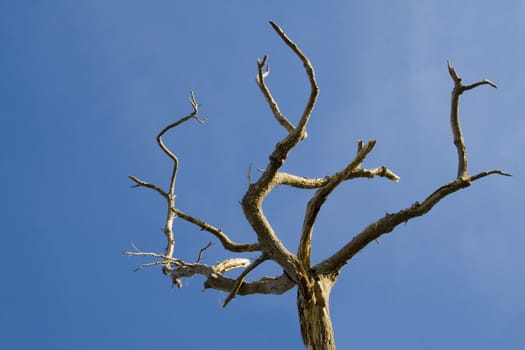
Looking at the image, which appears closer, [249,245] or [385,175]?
[249,245]

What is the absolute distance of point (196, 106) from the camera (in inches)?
355

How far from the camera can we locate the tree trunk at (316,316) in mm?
4969

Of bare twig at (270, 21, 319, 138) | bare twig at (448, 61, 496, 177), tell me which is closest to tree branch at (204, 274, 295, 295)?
bare twig at (270, 21, 319, 138)

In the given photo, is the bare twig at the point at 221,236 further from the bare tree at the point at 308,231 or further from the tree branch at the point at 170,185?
the tree branch at the point at 170,185

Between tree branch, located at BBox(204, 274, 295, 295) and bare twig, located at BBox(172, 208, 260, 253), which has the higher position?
bare twig, located at BBox(172, 208, 260, 253)

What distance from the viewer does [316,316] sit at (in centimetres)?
511

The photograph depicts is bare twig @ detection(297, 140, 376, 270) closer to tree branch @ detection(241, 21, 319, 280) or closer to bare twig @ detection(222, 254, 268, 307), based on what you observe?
tree branch @ detection(241, 21, 319, 280)

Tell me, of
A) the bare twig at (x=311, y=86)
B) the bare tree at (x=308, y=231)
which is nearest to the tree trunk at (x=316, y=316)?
the bare tree at (x=308, y=231)

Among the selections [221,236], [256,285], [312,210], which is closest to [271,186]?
[312,210]

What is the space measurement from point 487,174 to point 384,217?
139cm

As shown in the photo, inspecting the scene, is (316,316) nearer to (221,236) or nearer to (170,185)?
(221,236)

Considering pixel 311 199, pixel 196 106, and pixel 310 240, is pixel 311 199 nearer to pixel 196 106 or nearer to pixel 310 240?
pixel 310 240

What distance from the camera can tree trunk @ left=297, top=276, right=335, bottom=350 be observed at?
4.97m

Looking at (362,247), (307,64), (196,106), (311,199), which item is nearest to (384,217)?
(362,247)
